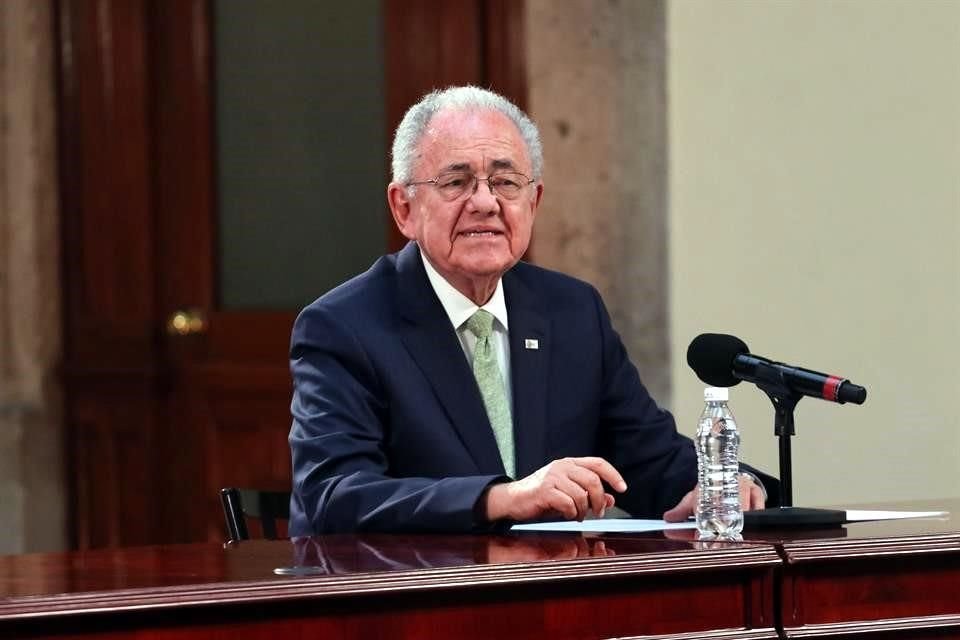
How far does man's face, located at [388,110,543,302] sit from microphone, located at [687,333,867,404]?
0.49m

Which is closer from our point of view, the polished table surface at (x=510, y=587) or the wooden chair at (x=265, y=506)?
the polished table surface at (x=510, y=587)

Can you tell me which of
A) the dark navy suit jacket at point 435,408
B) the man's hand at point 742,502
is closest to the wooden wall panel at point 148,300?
the dark navy suit jacket at point 435,408

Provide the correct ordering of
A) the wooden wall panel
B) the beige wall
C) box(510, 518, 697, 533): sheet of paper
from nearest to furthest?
box(510, 518, 697, 533): sheet of paper < the beige wall < the wooden wall panel

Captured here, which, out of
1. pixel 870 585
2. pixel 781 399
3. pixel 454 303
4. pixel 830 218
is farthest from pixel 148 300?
pixel 870 585

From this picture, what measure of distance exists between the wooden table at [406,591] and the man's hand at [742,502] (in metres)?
0.42

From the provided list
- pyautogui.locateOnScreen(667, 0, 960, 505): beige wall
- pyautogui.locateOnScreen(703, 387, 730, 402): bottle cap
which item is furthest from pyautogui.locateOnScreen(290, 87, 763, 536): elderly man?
pyautogui.locateOnScreen(667, 0, 960, 505): beige wall

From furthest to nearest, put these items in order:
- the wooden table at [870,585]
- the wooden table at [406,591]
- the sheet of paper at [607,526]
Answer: the sheet of paper at [607,526] < the wooden table at [870,585] < the wooden table at [406,591]

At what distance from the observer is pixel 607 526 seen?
9.05 ft

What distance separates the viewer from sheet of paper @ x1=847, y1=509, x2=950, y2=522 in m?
2.77

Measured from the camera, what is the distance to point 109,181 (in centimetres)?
691

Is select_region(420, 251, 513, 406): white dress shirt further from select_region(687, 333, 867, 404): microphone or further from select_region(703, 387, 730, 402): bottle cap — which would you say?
select_region(703, 387, 730, 402): bottle cap

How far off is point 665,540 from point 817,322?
7.45 feet

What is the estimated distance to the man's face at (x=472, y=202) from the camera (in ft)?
10.2

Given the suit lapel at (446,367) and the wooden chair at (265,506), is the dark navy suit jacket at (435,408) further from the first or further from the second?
the wooden chair at (265,506)
